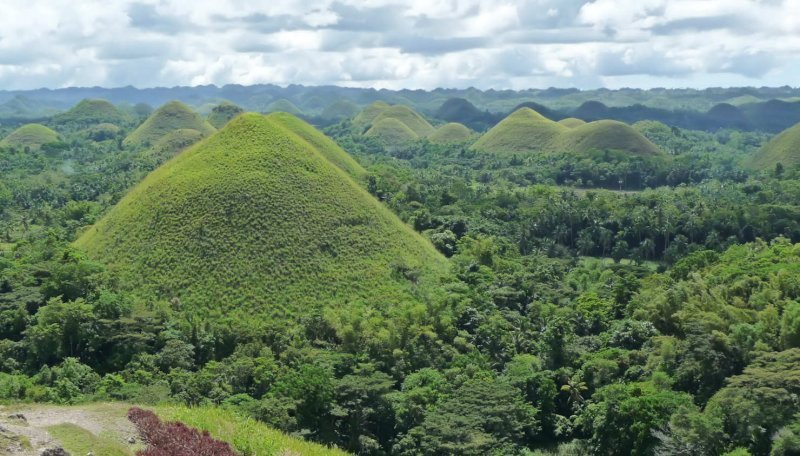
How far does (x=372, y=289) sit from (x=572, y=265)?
1955 cm

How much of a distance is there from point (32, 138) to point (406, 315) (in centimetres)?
11658

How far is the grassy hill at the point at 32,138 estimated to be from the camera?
124375 mm

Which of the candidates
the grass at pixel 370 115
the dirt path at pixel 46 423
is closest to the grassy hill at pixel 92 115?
the grass at pixel 370 115

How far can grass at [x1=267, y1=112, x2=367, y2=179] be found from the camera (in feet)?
218

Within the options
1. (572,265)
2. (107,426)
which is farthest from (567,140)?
(107,426)

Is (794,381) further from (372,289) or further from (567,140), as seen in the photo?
(567,140)

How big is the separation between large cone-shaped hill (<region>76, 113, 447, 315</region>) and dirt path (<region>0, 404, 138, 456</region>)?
16981mm

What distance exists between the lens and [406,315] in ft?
112

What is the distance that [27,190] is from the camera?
79625 mm

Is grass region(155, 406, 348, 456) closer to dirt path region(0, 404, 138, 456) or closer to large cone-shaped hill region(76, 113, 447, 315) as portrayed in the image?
dirt path region(0, 404, 138, 456)

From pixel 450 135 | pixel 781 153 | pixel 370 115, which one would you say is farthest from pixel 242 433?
pixel 370 115

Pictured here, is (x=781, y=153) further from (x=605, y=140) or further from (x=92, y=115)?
(x=92, y=115)

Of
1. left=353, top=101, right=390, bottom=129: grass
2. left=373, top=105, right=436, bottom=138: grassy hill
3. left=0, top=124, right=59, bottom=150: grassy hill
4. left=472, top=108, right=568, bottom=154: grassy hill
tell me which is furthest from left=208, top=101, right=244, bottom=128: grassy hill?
left=472, top=108, right=568, bottom=154: grassy hill

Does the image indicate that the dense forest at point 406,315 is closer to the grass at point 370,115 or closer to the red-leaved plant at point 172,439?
the red-leaved plant at point 172,439
